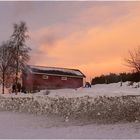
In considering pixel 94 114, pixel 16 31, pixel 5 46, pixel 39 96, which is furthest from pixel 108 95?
pixel 5 46

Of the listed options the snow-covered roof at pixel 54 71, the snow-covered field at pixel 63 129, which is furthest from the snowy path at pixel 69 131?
the snow-covered roof at pixel 54 71

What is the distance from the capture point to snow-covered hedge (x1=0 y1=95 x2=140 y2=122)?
28.9 m

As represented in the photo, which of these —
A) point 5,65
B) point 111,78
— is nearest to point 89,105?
point 5,65

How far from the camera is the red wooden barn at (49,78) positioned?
2712 inches

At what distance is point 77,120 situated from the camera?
30188mm

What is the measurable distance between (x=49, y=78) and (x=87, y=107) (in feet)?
127

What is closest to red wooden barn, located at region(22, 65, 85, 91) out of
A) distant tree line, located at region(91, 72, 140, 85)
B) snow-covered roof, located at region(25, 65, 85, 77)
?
snow-covered roof, located at region(25, 65, 85, 77)

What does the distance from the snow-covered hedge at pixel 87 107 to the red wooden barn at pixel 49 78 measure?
27462 mm

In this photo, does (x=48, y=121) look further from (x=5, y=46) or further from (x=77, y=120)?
(x=5, y=46)

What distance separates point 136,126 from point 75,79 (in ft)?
167

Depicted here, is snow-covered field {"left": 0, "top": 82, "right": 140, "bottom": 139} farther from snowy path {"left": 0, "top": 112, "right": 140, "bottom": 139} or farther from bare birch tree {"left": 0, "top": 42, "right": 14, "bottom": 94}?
bare birch tree {"left": 0, "top": 42, "right": 14, "bottom": 94}

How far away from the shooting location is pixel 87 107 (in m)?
32.4

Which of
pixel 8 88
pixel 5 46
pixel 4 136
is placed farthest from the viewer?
pixel 8 88

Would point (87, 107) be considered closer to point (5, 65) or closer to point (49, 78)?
point (5, 65)
